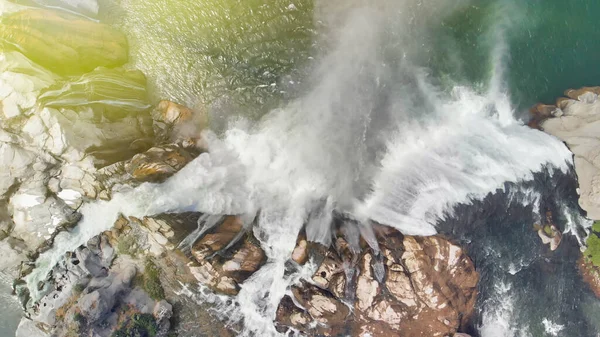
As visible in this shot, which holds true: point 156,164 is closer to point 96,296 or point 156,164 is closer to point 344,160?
point 96,296

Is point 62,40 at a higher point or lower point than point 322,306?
higher

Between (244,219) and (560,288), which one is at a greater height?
(244,219)

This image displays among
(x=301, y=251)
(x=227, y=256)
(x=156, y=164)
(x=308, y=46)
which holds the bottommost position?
(x=227, y=256)

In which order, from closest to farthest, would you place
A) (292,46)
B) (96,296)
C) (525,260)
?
(96,296) < (292,46) < (525,260)

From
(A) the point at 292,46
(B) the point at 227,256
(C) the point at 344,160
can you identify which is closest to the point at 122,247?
(B) the point at 227,256

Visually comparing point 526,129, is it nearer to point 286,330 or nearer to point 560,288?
point 560,288

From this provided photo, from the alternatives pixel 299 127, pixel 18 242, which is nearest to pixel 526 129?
pixel 299 127

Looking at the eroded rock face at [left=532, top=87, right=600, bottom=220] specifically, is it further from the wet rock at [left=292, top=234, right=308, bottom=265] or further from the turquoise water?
the wet rock at [left=292, top=234, right=308, bottom=265]
